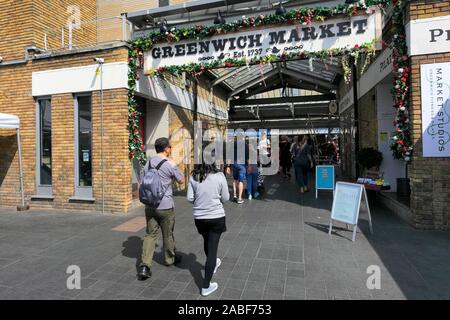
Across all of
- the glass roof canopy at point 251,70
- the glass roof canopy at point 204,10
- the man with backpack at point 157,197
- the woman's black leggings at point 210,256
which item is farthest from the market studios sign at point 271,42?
the woman's black leggings at point 210,256

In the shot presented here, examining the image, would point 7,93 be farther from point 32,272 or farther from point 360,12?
point 360,12

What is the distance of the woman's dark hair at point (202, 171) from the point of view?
352 centimetres

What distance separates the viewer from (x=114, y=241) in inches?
211

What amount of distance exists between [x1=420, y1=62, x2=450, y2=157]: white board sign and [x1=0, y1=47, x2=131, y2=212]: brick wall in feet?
21.2

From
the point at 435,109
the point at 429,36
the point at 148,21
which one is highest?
the point at 148,21

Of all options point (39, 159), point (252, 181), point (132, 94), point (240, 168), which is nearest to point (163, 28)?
point (132, 94)

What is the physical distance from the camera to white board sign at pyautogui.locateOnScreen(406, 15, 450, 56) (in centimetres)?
539

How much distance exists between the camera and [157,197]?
379 centimetres

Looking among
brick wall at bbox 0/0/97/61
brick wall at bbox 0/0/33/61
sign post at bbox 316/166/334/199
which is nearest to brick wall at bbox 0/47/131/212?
brick wall at bbox 0/0/33/61

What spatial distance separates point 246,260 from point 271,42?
15.9 feet

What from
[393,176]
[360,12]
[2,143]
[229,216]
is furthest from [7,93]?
[393,176]

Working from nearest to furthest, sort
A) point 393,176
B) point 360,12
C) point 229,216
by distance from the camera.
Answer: point 360,12 → point 229,216 → point 393,176

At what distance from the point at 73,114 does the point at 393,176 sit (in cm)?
873

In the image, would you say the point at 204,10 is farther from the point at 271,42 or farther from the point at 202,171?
the point at 202,171
